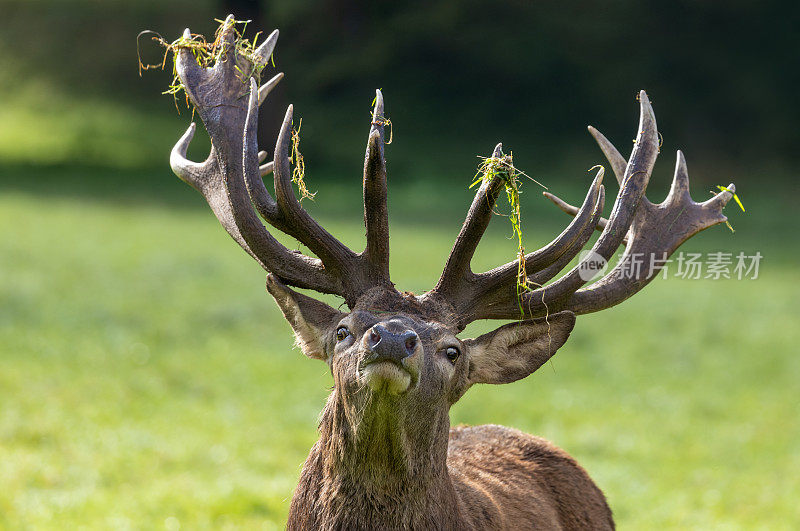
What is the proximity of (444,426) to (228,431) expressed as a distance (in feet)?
20.6

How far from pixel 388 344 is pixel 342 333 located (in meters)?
0.44

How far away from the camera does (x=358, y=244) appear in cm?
1662

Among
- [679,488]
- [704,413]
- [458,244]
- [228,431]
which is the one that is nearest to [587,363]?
[704,413]

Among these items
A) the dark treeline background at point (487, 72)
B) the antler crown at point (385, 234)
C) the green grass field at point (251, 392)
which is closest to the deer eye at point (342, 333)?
the antler crown at point (385, 234)

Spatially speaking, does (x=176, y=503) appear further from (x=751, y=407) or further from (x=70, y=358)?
(x=751, y=407)

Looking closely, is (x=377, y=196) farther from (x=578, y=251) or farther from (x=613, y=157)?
(x=613, y=157)

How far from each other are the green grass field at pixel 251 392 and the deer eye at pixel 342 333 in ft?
4.92

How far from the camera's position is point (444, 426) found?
3951 millimetres

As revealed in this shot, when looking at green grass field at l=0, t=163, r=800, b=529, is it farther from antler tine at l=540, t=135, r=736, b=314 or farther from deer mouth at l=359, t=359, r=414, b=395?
antler tine at l=540, t=135, r=736, b=314

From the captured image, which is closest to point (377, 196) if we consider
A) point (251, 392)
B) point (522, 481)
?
point (522, 481)

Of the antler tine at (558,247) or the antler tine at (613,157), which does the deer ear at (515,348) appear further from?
Answer: the antler tine at (613,157)

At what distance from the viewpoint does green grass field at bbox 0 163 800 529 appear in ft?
26.6

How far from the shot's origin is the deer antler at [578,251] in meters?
4.21

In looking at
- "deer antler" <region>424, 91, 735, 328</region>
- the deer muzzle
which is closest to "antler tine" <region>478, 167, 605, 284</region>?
"deer antler" <region>424, 91, 735, 328</region>
